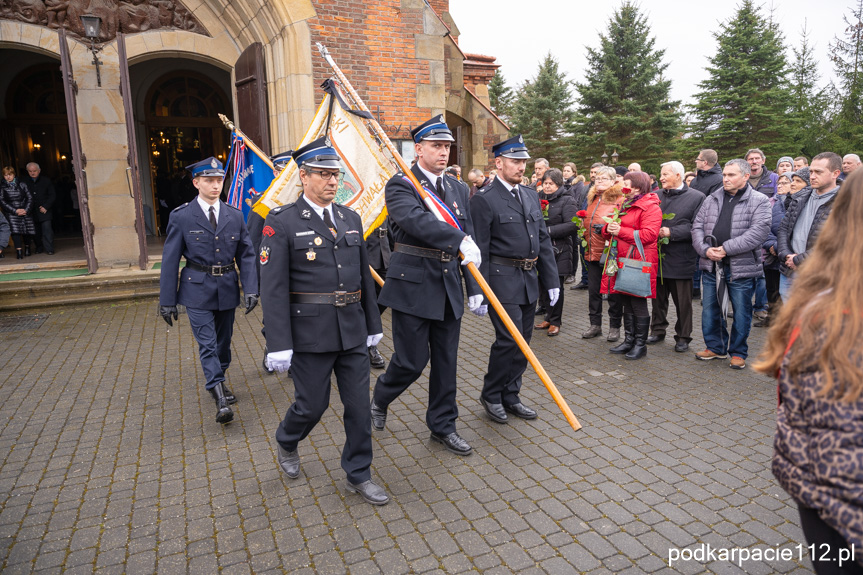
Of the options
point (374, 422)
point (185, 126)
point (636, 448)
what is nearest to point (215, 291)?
point (374, 422)

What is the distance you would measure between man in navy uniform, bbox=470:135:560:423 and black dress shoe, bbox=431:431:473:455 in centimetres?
55

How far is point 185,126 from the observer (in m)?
14.9

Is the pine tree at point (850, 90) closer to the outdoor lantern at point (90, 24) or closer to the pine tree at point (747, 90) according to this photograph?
the pine tree at point (747, 90)

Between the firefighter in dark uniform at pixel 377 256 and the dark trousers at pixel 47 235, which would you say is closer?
the firefighter in dark uniform at pixel 377 256

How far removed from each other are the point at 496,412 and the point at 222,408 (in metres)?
2.16

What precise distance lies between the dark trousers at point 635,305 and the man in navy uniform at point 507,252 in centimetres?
199

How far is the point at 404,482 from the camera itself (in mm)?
3670

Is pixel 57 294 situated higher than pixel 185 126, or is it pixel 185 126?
pixel 185 126

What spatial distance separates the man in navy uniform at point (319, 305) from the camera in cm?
331

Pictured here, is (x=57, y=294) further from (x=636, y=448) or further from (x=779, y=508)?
(x=779, y=508)

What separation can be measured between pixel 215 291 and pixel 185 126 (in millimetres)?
11813

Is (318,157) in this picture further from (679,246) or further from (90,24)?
(90,24)

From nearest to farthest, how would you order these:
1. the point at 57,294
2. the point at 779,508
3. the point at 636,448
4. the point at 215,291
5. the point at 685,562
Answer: the point at 685,562
the point at 779,508
the point at 636,448
the point at 215,291
the point at 57,294

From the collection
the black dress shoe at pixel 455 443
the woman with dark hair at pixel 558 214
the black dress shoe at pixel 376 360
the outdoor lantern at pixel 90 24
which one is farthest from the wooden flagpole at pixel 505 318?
the outdoor lantern at pixel 90 24
